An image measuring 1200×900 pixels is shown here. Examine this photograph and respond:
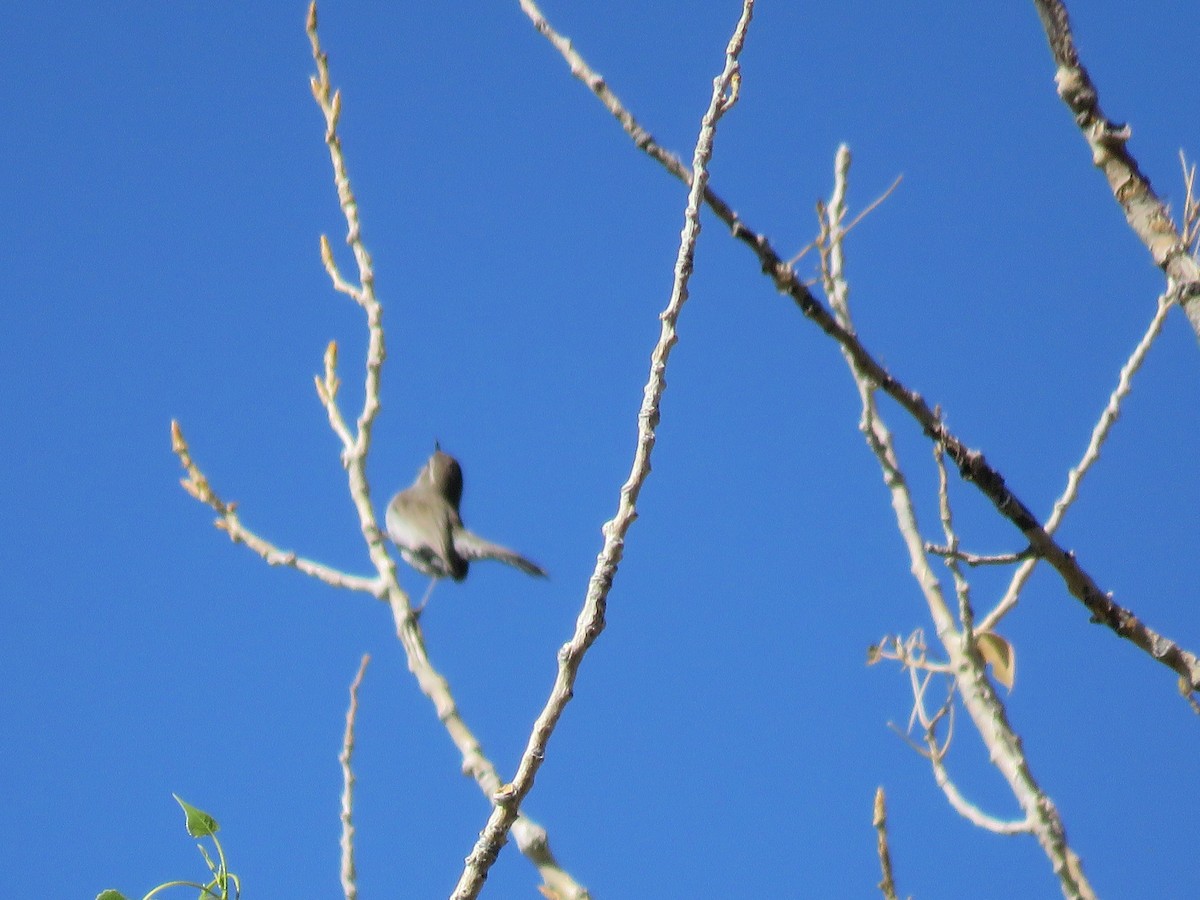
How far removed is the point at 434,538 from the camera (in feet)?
17.1

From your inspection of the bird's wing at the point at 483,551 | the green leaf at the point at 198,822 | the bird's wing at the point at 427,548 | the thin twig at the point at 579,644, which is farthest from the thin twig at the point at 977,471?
the bird's wing at the point at 427,548

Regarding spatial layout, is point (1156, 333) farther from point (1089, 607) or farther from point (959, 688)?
point (1089, 607)

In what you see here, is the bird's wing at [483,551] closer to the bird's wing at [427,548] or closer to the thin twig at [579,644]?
the bird's wing at [427,548]

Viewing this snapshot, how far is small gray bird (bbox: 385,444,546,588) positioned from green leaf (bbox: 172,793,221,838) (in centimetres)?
231

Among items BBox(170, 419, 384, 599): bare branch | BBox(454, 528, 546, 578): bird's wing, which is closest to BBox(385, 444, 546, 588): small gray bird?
BBox(454, 528, 546, 578): bird's wing

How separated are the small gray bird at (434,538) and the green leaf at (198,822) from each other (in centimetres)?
231

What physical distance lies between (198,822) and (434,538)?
112 inches

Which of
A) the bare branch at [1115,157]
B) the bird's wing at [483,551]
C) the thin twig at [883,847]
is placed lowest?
the thin twig at [883,847]

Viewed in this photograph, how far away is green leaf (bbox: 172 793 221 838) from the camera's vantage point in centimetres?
238

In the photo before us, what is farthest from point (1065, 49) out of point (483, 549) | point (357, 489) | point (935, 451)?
point (483, 549)

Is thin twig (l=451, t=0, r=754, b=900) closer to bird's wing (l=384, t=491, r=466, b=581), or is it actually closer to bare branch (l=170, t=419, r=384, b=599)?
bare branch (l=170, t=419, r=384, b=599)

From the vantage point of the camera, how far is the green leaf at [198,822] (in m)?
2.38

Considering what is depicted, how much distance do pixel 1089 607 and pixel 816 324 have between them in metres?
0.57

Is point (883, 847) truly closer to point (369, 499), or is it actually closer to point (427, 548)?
point (369, 499)
